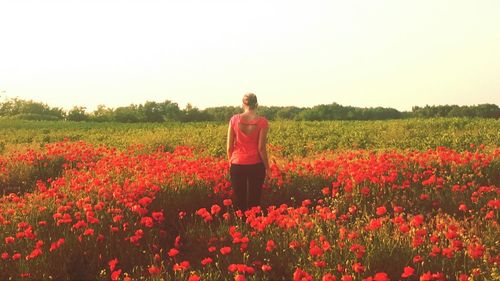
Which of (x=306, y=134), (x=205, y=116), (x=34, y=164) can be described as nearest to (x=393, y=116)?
(x=205, y=116)

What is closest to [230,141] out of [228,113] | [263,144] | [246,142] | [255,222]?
[246,142]

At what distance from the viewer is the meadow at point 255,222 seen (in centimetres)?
574

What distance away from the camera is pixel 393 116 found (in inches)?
2418

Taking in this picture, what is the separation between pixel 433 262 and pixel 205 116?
49048 mm

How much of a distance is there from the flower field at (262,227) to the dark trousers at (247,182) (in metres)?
0.31

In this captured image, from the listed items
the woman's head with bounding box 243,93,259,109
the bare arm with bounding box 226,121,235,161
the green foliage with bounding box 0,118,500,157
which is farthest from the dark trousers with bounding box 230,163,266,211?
the green foliage with bounding box 0,118,500,157

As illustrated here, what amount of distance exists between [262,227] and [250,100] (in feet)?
7.30

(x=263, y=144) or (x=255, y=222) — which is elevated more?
(x=263, y=144)

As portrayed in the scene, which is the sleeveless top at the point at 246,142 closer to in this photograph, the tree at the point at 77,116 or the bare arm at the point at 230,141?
the bare arm at the point at 230,141

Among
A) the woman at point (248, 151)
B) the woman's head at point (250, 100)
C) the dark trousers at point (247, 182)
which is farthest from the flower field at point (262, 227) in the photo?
the woman's head at point (250, 100)

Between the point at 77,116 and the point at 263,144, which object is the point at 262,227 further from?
the point at 77,116

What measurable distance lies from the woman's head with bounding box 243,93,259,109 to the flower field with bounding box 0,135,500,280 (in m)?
1.50

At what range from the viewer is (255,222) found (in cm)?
607

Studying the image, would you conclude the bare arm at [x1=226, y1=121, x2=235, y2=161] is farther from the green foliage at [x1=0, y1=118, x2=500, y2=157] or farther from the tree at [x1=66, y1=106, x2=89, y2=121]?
the tree at [x1=66, y1=106, x2=89, y2=121]
